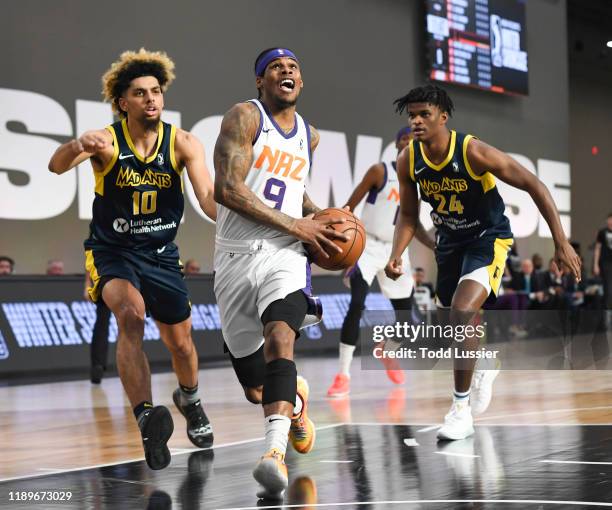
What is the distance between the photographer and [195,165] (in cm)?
556

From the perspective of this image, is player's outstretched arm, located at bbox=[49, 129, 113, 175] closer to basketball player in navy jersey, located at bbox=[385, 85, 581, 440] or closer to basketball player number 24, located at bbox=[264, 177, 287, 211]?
basketball player number 24, located at bbox=[264, 177, 287, 211]

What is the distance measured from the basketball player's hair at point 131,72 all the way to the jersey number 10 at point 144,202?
1.64 ft

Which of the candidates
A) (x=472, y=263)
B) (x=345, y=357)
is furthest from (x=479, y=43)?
(x=472, y=263)

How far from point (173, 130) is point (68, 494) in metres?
1.96

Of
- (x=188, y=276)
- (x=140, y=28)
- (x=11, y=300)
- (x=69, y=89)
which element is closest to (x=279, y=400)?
(x=11, y=300)

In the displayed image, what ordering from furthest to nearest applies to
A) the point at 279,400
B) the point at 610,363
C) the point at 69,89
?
1. the point at 69,89
2. the point at 610,363
3. the point at 279,400

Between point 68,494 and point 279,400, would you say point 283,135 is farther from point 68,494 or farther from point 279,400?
point 68,494

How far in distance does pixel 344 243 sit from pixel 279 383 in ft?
2.39

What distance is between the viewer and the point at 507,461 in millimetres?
5090

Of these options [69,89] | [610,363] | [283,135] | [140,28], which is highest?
[140,28]

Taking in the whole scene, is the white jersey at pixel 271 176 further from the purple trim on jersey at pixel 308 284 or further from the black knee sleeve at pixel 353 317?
the black knee sleeve at pixel 353 317

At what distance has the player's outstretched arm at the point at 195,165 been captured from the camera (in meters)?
5.48

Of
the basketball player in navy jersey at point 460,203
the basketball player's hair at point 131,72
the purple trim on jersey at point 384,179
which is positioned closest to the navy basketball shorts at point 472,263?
the basketball player in navy jersey at point 460,203

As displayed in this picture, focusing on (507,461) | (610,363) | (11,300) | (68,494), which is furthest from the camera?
(610,363)
